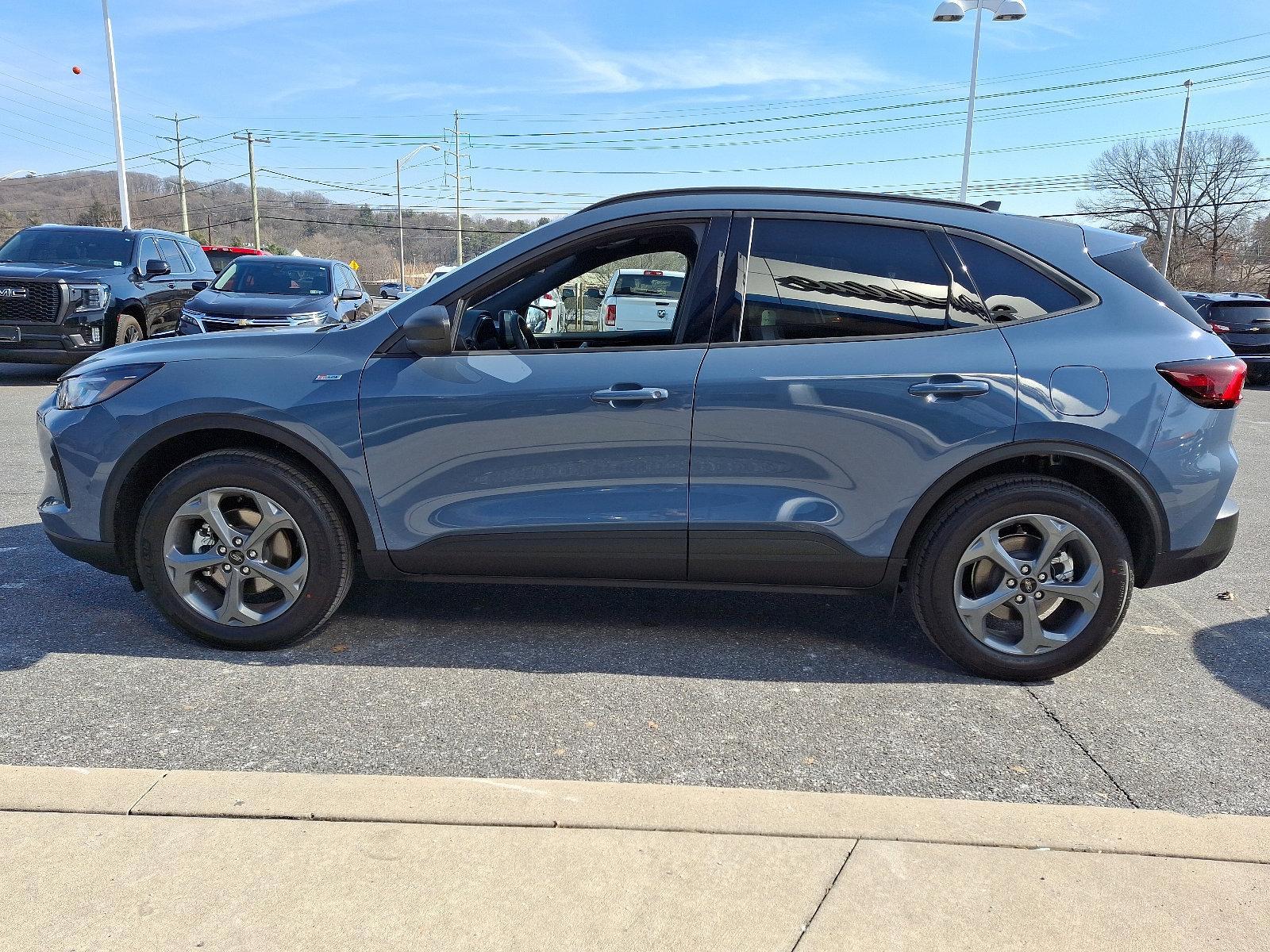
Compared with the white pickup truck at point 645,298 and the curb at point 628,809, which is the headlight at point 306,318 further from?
the curb at point 628,809

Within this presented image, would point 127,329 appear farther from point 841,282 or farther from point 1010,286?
point 1010,286

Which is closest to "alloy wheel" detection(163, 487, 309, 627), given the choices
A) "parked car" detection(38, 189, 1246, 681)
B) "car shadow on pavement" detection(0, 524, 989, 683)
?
"parked car" detection(38, 189, 1246, 681)

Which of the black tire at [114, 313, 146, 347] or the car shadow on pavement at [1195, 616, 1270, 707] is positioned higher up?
the black tire at [114, 313, 146, 347]

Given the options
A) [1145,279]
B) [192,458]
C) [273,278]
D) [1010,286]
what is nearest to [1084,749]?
[1010,286]

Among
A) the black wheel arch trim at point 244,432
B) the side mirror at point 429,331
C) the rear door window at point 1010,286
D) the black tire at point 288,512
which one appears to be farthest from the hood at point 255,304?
the rear door window at point 1010,286

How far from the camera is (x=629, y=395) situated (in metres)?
3.46

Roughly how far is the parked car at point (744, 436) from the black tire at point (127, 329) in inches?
365

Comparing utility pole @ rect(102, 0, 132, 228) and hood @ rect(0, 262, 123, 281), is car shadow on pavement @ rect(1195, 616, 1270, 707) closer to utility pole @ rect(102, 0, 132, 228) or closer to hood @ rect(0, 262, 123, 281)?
hood @ rect(0, 262, 123, 281)

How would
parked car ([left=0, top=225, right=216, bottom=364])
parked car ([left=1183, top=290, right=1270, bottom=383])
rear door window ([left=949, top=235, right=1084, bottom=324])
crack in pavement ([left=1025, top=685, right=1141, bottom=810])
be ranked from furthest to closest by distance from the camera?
parked car ([left=1183, top=290, right=1270, bottom=383]), parked car ([left=0, top=225, right=216, bottom=364]), rear door window ([left=949, top=235, right=1084, bottom=324]), crack in pavement ([left=1025, top=685, right=1141, bottom=810])

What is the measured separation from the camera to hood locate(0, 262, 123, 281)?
37.2ft

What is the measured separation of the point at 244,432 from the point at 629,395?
1499 mm

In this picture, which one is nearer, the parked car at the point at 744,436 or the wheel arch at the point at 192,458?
the parked car at the point at 744,436

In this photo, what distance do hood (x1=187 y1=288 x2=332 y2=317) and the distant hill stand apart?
7122cm

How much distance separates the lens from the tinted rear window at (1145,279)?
140 inches
